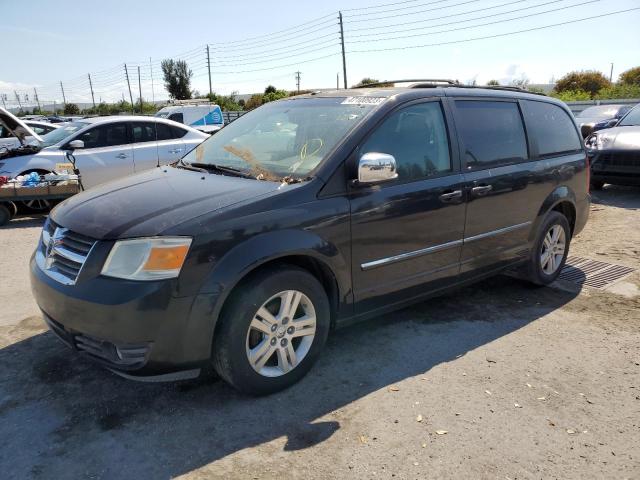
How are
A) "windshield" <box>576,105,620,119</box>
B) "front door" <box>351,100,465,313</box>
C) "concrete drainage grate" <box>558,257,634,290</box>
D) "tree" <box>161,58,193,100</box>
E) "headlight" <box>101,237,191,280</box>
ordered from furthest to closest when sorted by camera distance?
"tree" <box>161,58,193,100</box> < "windshield" <box>576,105,620,119</box> < "concrete drainage grate" <box>558,257,634,290</box> < "front door" <box>351,100,465,313</box> < "headlight" <box>101,237,191,280</box>

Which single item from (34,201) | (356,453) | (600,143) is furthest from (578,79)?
(356,453)

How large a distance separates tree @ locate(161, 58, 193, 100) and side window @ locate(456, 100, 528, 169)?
6080 cm

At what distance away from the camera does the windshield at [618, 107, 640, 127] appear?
10.1 meters

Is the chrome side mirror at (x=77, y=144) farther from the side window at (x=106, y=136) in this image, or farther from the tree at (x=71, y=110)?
the tree at (x=71, y=110)

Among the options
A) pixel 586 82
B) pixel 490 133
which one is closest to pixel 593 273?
pixel 490 133

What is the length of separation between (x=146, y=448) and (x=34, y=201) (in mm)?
7118

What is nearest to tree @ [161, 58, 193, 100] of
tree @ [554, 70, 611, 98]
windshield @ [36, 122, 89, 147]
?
tree @ [554, 70, 611, 98]

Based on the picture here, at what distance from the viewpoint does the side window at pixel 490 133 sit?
13.3 ft

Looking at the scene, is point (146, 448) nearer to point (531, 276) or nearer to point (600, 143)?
point (531, 276)

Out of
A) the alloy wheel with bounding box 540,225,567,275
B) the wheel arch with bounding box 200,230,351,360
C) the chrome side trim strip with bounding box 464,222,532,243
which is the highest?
the wheel arch with bounding box 200,230,351,360

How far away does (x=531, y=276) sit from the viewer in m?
4.91

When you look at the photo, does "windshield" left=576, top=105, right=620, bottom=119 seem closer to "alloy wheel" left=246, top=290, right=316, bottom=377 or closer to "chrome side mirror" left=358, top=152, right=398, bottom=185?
"chrome side mirror" left=358, top=152, right=398, bottom=185

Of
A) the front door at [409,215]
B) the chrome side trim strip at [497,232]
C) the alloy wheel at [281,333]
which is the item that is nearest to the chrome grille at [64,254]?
the alloy wheel at [281,333]

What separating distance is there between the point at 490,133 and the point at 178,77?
6285cm
